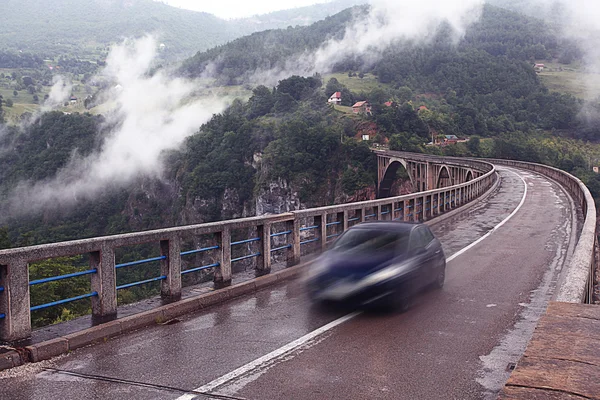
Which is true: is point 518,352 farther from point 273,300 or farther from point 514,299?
point 273,300

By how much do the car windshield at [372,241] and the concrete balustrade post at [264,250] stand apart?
1.91 meters

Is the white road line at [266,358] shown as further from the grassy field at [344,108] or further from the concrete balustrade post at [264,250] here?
the grassy field at [344,108]

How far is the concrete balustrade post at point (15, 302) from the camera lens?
22.2 ft

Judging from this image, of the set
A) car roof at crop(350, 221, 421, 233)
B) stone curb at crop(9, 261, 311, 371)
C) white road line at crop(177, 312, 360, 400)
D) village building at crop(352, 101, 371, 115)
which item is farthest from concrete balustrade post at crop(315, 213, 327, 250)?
village building at crop(352, 101, 371, 115)

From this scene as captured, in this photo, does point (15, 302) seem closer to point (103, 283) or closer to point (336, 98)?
point (103, 283)

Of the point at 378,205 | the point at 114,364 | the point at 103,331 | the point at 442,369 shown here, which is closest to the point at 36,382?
the point at 114,364

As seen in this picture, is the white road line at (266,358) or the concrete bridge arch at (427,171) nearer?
the white road line at (266,358)

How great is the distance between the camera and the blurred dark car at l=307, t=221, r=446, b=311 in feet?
28.5

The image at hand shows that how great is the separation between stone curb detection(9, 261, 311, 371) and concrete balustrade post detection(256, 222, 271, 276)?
0.30m

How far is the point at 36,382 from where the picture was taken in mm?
5980

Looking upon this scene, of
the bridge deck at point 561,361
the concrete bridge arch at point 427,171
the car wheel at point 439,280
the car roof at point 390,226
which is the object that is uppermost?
the car roof at point 390,226

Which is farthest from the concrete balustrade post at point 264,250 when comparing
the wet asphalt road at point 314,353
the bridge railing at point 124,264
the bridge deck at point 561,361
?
the bridge deck at point 561,361

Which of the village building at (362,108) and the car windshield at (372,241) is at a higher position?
the village building at (362,108)

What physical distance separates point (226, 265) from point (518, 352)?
517 centimetres
